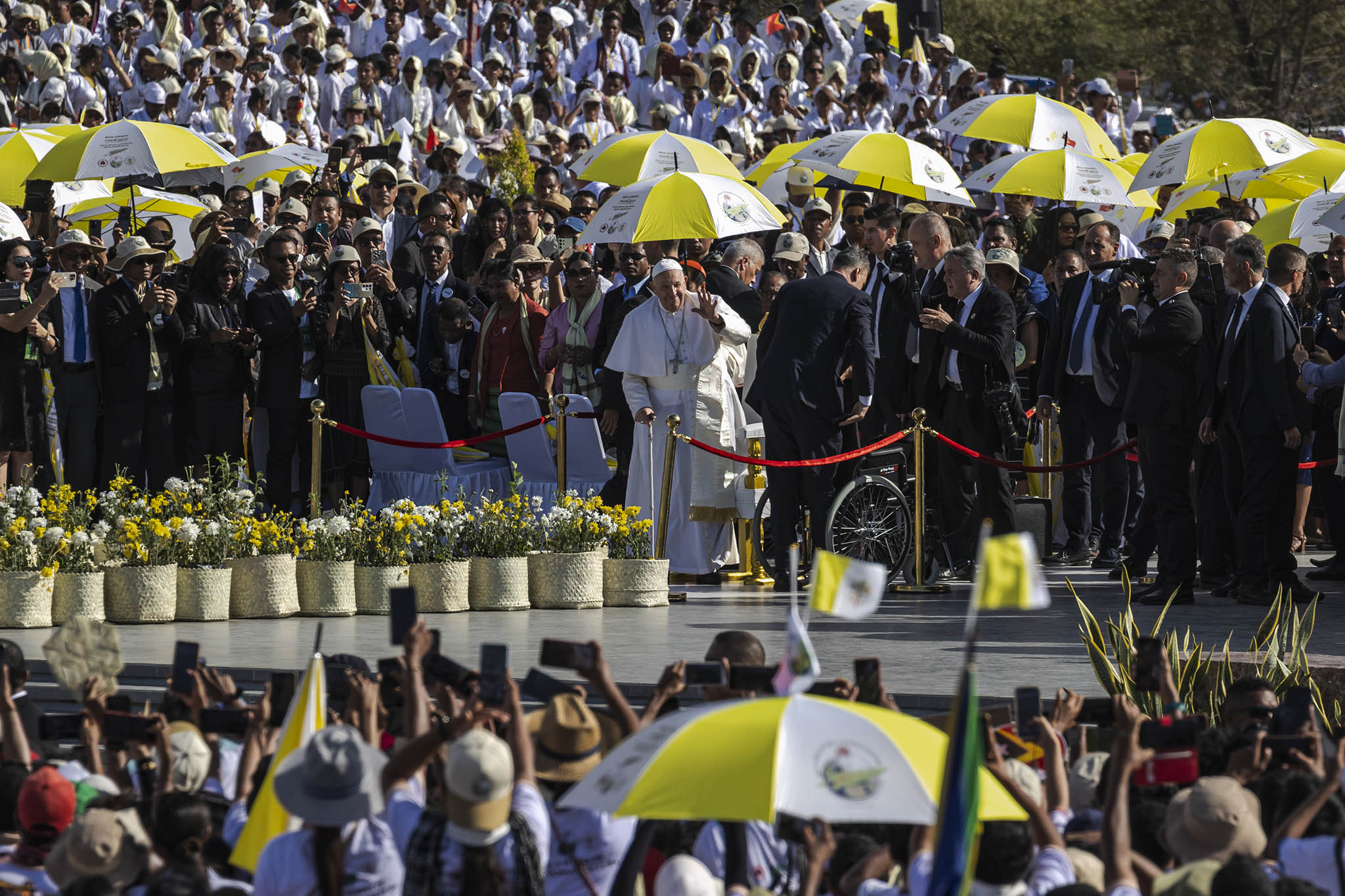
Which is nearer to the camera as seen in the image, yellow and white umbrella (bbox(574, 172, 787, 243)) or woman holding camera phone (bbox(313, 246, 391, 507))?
yellow and white umbrella (bbox(574, 172, 787, 243))

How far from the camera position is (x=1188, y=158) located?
15992 mm

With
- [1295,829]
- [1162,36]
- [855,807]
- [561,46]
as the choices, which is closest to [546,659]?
[855,807]

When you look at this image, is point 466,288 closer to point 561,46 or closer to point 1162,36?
point 561,46

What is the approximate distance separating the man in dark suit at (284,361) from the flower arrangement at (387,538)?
312cm

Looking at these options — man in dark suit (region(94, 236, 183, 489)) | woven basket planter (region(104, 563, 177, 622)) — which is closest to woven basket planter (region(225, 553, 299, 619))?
woven basket planter (region(104, 563, 177, 622))

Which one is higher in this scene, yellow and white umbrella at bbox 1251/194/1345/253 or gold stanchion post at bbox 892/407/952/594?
yellow and white umbrella at bbox 1251/194/1345/253

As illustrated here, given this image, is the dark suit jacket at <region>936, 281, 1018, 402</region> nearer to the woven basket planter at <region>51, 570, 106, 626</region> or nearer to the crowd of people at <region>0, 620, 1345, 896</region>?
the woven basket planter at <region>51, 570, 106, 626</region>

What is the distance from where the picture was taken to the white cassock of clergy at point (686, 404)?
13.0 meters

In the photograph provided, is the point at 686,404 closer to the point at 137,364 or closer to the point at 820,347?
the point at 820,347

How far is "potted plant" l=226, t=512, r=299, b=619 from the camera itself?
1150cm

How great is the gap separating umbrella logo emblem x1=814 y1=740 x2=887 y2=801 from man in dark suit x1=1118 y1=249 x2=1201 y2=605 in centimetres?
758

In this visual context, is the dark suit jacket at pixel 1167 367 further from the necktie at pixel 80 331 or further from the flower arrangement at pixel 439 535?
the necktie at pixel 80 331

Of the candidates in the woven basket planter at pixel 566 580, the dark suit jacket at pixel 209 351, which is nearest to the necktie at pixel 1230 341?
the woven basket planter at pixel 566 580

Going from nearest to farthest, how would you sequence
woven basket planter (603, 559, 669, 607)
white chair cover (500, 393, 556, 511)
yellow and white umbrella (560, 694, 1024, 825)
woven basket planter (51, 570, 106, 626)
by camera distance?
yellow and white umbrella (560, 694, 1024, 825)
woven basket planter (51, 570, 106, 626)
woven basket planter (603, 559, 669, 607)
white chair cover (500, 393, 556, 511)
